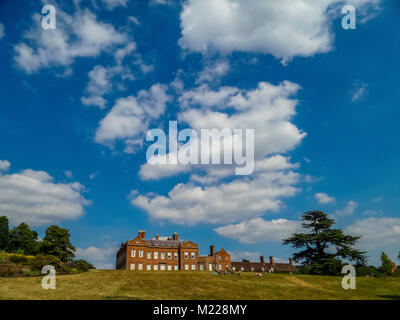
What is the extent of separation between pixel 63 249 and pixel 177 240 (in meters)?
34.1

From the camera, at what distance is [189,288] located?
3191cm

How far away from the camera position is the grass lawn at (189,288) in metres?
26.2

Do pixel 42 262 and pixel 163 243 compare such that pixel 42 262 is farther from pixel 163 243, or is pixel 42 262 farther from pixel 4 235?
pixel 4 235

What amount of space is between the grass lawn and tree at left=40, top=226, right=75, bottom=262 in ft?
40.8

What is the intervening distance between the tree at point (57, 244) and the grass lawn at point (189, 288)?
12.4 meters

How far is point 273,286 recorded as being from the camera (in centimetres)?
3616

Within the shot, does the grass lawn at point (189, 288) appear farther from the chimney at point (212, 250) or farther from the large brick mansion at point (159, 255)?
the chimney at point (212, 250)

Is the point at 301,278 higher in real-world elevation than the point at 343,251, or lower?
lower

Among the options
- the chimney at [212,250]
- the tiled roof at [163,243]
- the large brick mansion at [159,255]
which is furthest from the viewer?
the chimney at [212,250]

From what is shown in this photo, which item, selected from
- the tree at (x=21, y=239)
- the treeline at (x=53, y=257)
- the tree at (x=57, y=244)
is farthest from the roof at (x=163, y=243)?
the tree at (x=21, y=239)

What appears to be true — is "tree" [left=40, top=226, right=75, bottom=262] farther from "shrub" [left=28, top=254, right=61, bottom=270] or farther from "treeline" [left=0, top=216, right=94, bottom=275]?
"shrub" [left=28, top=254, right=61, bottom=270]

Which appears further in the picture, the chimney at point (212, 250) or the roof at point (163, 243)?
the chimney at point (212, 250)
